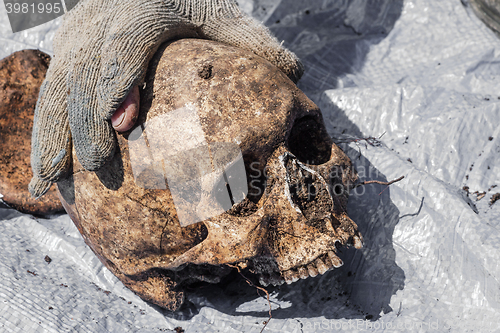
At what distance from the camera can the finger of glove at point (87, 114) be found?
1525mm

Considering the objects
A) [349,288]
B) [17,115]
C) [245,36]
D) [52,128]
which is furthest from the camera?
[17,115]

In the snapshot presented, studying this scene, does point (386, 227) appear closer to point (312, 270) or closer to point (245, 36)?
point (312, 270)

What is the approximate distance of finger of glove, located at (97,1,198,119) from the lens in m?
1.49

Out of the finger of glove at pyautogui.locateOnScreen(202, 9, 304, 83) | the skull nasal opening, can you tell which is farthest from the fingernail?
the skull nasal opening

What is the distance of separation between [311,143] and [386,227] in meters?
0.68

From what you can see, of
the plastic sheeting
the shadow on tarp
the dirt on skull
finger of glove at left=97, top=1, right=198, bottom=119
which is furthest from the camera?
the dirt on skull

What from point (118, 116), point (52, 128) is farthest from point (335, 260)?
point (52, 128)

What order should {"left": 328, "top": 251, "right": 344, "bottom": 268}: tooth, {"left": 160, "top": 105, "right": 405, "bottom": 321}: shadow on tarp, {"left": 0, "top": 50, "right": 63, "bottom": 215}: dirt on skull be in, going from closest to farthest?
1. {"left": 328, "top": 251, "right": 344, "bottom": 268}: tooth
2. {"left": 160, "top": 105, "right": 405, "bottom": 321}: shadow on tarp
3. {"left": 0, "top": 50, "right": 63, "bottom": 215}: dirt on skull

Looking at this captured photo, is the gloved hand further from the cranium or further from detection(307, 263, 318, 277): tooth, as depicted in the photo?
detection(307, 263, 318, 277): tooth

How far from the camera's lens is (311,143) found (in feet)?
6.32

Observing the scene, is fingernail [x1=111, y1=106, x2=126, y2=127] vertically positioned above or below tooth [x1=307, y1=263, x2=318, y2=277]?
above

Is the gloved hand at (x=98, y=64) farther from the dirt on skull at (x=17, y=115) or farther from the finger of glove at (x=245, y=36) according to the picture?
the dirt on skull at (x=17, y=115)

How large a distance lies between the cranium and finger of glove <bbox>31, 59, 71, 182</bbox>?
0.33ft

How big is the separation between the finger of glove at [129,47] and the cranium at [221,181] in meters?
0.10
